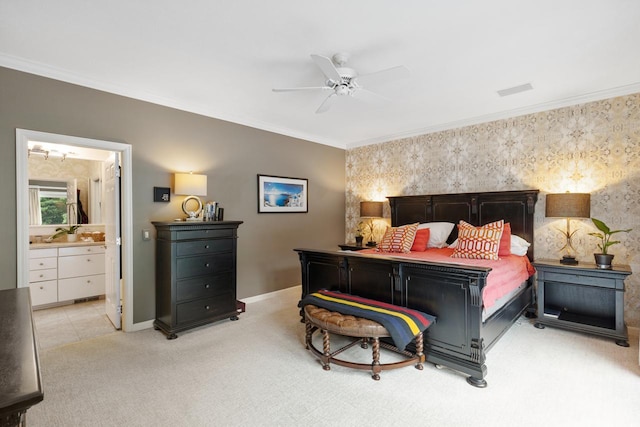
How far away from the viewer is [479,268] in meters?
2.34

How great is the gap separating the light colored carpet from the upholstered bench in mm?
100

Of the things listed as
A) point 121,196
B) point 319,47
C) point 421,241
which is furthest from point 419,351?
point 121,196

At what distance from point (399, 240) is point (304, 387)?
7.57 feet

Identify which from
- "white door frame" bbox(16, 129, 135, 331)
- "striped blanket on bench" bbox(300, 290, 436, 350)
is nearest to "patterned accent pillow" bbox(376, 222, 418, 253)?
"striped blanket on bench" bbox(300, 290, 436, 350)

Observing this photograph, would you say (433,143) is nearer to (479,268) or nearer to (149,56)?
(479,268)

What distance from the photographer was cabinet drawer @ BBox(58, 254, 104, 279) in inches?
173

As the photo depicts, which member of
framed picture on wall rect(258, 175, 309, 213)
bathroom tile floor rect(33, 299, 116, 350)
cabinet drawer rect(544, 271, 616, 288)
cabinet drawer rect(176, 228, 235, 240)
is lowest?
bathroom tile floor rect(33, 299, 116, 350)

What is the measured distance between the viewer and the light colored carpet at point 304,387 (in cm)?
199

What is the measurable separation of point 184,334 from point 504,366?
3.13m

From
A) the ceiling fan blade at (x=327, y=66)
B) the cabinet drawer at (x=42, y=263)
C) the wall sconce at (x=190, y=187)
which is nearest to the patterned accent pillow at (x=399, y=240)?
the ceiling fan blade at (x=327, y=66)

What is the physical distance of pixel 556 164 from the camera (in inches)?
151

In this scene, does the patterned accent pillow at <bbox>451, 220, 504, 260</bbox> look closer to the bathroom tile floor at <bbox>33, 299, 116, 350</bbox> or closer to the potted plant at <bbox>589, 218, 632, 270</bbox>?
the potted plant at <bbox>589, 218, 632, 270</bbox>

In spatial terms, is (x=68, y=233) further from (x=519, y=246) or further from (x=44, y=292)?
(x=519, y=246)

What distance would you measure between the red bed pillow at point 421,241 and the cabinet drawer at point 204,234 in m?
2.41
